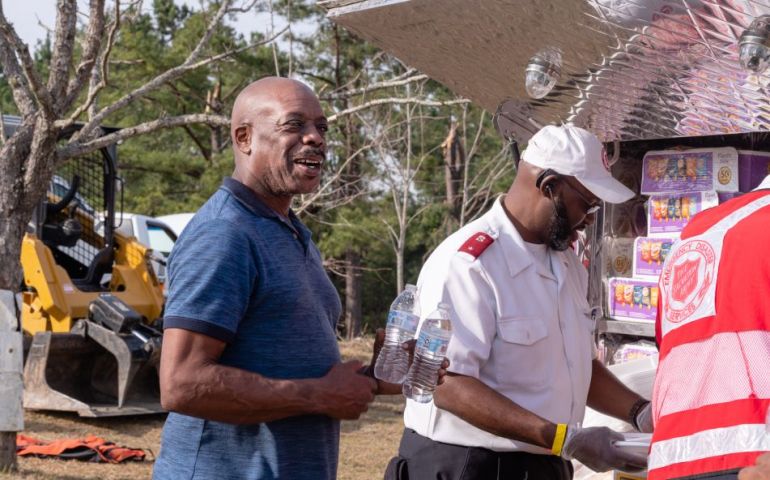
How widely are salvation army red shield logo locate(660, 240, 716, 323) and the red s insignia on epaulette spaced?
764 mm

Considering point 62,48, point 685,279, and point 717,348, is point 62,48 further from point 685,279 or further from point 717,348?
point 717,348

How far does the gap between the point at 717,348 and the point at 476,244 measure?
3.45 feet

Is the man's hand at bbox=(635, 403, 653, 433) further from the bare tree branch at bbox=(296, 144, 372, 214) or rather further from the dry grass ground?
the bare tree branch at bbox=(296, 144, 372, 214)

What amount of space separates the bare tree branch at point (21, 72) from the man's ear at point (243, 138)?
521cm

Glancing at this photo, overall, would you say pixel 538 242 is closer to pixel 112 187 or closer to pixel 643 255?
pixel 643 255

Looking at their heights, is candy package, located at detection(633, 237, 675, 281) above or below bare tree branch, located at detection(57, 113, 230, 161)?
below

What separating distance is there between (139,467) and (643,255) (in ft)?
16.7

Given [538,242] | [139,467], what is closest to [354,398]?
[538,242]

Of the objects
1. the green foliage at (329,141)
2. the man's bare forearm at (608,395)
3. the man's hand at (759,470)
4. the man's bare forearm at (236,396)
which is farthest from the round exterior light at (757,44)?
the green foliage at (329,141)

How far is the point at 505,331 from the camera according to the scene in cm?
316

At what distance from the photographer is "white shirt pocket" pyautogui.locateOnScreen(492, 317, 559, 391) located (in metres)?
3.16

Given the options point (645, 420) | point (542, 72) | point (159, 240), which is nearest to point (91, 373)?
point (542, 72)

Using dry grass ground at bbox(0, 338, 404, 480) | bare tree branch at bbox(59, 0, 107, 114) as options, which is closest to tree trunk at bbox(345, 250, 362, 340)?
dry grass ground at bbox(0, 338, 404, 480)

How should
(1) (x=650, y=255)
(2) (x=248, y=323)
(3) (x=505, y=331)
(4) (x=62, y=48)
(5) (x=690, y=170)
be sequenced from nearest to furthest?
(2) (x=248, y=323)
(3) (x=505, y=331)
(5) (x=690, y=170)
(1) (x=650, y=255)
(4) (x=62, y=48)
